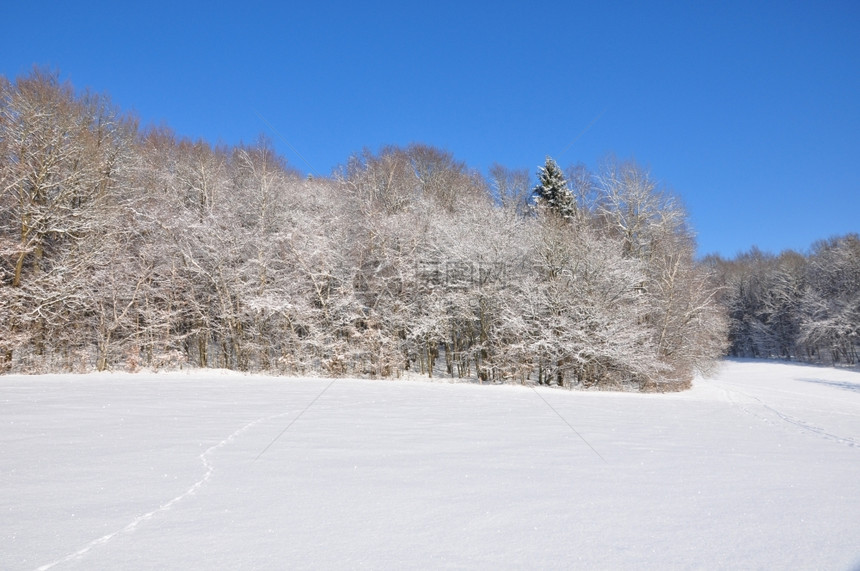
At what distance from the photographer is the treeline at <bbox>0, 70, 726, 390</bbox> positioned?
17516 millimetres

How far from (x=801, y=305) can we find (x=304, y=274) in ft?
168

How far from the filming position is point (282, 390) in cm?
1241

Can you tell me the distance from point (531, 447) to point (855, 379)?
38101 millimetres

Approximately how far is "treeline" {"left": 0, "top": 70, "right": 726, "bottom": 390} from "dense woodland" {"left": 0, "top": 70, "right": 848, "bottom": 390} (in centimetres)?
11

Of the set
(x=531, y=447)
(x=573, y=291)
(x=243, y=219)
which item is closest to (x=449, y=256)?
(x=573, y=291)

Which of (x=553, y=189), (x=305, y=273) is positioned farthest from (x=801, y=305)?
(x=305, y=273)

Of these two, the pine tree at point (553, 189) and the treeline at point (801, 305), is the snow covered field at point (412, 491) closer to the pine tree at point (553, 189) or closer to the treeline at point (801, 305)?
the pine tree at point (553, 189)

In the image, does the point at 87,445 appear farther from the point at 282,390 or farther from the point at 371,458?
the point at 282,390

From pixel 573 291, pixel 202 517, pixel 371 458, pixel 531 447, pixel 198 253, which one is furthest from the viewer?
pixel 198 253

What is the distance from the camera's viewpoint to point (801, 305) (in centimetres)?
4466

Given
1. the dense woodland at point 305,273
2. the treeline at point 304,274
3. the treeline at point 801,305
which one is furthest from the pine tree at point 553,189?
the treeline at point 801,305

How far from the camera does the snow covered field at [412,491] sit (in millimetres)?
2932

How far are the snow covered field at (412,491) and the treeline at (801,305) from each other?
33766 millimetres

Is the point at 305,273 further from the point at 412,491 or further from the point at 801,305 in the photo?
the point at 801,305
